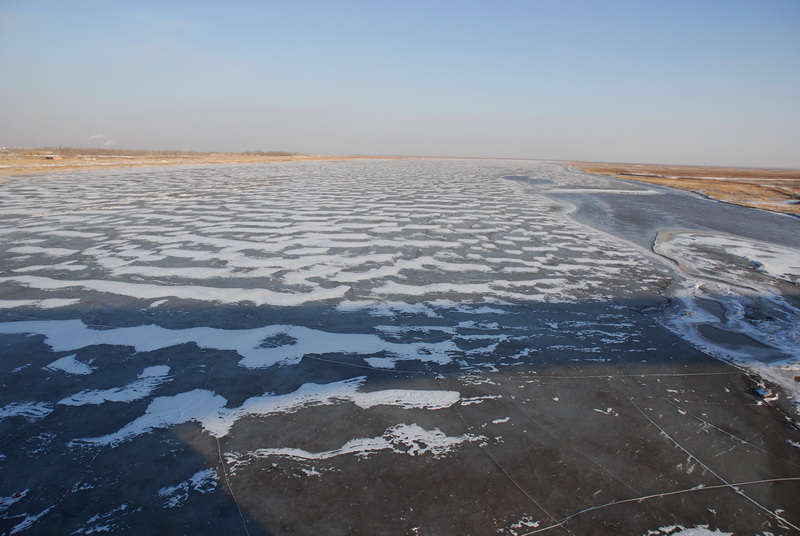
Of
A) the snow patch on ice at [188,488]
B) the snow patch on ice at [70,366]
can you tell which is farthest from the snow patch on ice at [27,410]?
the snow patch on ice at [188,488]

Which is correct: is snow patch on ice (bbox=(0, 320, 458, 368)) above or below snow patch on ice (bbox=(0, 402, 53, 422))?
above

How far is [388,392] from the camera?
232 centimetres

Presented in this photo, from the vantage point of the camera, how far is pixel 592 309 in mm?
3639

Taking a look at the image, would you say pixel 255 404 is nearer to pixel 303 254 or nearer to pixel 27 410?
pixel 27 410

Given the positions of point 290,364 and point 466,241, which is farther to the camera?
point 466,241

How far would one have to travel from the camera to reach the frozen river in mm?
1576

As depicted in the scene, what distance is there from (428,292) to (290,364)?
5.69 feet

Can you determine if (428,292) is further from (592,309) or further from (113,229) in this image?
(113,229)

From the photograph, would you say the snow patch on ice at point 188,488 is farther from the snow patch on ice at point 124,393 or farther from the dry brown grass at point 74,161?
the dry brown grass at point 74,161

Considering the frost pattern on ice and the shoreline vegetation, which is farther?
the shoreline vegetation

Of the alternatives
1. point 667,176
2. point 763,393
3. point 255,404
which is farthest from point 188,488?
point 667,176

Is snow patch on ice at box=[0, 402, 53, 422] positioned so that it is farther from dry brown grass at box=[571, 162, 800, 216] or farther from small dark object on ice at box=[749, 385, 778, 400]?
dry brown grass at box=[571, 162, 800, 216]

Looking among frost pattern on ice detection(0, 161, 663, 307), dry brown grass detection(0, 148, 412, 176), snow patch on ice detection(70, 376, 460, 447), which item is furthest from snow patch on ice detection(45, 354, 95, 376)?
dry brown grass detection(0, 148, 412, 176)

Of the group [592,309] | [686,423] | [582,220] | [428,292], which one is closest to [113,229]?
[428,292]
